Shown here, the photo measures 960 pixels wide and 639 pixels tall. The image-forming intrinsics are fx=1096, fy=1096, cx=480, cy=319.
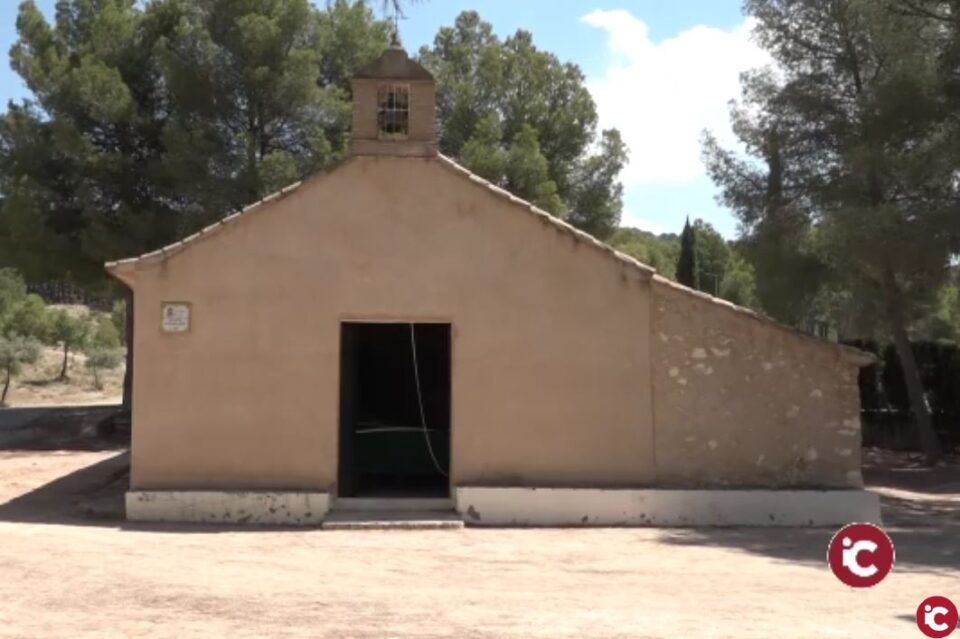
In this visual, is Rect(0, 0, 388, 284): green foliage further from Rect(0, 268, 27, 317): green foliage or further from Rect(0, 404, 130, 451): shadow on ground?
Rect(0, 268, 27, 317): green foliage

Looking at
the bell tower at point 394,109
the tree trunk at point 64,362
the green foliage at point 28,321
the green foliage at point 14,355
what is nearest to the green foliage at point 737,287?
the tree trunk at point 64,362

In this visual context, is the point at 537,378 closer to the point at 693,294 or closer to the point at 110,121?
the point at 693,294

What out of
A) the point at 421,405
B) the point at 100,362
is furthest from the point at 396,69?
the point at 100,362

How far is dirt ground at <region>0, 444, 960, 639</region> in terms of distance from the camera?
24.0 ft

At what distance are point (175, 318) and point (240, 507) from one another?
7.68ft

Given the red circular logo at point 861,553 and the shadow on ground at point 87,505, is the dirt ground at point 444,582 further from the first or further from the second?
the red circular logo at point 861,553

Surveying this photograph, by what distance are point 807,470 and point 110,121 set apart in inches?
648

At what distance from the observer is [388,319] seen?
13.0 metres

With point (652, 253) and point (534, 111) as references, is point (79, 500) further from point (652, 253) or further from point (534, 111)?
point (652, 253)

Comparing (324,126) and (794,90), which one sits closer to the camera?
(794,90)

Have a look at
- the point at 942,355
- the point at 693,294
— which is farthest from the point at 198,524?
the point at 942,355

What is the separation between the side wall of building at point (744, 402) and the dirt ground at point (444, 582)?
0.84 m

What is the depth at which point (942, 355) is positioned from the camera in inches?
972

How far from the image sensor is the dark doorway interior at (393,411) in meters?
13.6
